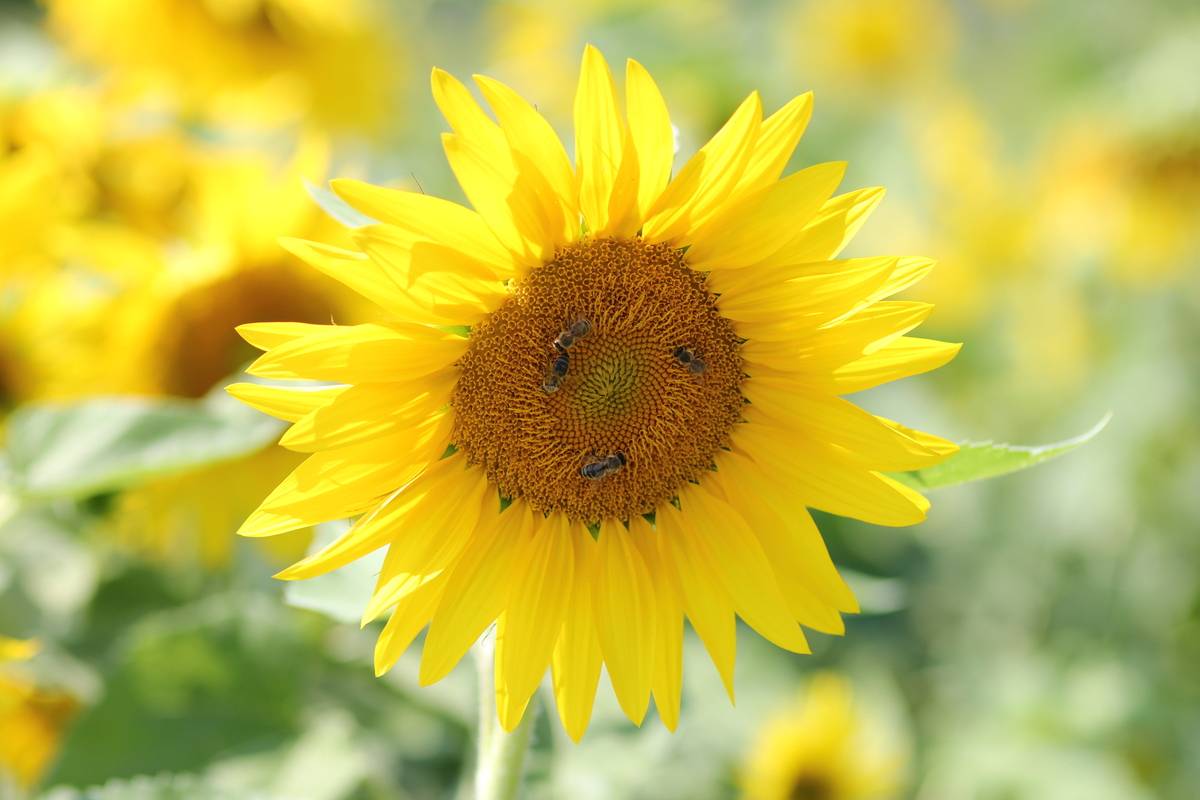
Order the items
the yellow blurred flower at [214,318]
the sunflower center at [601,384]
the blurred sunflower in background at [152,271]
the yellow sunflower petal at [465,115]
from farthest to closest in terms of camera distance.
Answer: the yellow blurred flower at [214,318], the blurred sunflower in background at [152,271], the sunflower center at [601,384], the yellow sunflower petal at [465,115]

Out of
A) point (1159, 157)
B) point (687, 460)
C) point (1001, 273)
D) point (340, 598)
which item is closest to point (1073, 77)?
point (1001, 273)

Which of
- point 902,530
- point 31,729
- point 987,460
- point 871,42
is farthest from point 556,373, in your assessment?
point 871,42

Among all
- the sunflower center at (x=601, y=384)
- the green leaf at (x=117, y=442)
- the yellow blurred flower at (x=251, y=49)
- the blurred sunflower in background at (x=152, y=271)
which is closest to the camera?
the sunflower center at (x=601, y=384)

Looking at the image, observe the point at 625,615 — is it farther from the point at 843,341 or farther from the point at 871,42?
the point at 871,42

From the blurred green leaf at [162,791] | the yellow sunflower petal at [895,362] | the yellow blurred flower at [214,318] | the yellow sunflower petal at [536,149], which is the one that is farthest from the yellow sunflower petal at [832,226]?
the yellow blurred flower at [214,318]

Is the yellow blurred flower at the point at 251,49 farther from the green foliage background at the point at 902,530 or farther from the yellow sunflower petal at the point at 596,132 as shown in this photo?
the yellow sunflower petal at the point at 596,132

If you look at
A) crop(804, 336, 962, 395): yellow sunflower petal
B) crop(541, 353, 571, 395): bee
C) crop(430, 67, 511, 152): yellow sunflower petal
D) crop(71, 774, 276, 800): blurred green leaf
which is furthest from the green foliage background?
crop(430, 67, 511, 152): yellow sunflower petal

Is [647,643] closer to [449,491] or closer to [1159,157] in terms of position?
[449,491]
